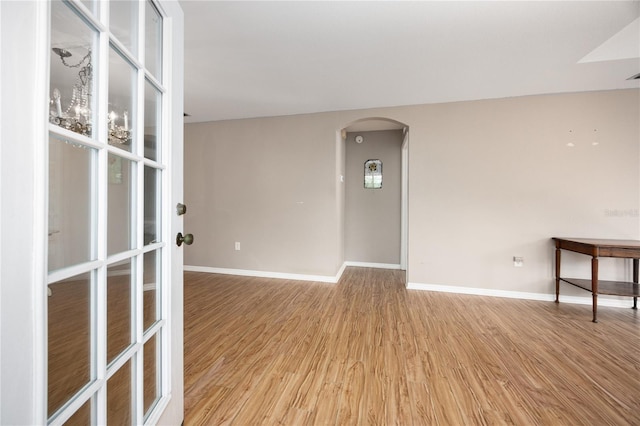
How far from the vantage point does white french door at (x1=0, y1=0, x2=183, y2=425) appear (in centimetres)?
52

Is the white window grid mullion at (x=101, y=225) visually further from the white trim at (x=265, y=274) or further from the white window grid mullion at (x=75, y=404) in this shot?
the white trim at (x=265, y=274)

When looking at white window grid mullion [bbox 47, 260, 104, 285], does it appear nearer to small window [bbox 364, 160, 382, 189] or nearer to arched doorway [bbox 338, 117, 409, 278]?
arched doorway [bbox 338, 117, 409, 278]

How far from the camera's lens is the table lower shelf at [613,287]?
2.46 metres

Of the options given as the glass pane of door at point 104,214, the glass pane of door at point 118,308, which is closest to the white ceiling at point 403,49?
the glass pane of door at point 104,214

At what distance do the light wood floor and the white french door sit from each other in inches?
25.0

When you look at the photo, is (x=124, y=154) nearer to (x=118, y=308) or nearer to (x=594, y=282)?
(x=118, y=308)

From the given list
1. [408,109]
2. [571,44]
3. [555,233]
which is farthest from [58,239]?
[555,233]

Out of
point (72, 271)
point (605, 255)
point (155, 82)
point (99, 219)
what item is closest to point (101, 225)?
point (99, 219)

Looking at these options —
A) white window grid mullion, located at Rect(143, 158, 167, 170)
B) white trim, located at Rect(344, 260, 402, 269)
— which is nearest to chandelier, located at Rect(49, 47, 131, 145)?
white window grid mullion, located at Rect(143, 158, 167, 170)

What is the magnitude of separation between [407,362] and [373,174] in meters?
3.32

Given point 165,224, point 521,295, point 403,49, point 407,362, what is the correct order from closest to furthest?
1. point 165,224
2. point 407,362
3. point 403,49
4. point 521,295

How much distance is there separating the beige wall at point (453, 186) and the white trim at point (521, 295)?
72 mm

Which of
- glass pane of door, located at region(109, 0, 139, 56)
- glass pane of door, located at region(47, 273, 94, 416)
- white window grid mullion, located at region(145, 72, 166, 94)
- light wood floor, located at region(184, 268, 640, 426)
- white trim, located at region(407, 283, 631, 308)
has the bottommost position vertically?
light wood floor, located at region(184, 268, 640, 426)

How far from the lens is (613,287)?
8.63 feet
